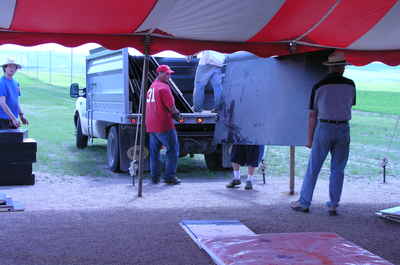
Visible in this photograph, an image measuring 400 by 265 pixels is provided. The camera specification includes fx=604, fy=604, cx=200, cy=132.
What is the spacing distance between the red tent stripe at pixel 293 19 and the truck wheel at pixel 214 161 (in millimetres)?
4558

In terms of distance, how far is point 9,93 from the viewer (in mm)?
9195

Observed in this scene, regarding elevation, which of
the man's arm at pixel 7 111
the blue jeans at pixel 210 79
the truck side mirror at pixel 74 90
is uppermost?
the blue jeans at pixel 210 79

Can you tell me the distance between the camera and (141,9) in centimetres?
645

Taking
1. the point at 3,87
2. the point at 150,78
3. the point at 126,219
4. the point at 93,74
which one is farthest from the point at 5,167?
the point at 93,74

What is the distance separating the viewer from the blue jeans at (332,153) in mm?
7176

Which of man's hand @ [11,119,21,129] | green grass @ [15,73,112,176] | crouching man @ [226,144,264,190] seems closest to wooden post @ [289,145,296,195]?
crouching man @ [226,144,264,190]

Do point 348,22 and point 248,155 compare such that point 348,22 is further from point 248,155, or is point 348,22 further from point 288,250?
point 288,250

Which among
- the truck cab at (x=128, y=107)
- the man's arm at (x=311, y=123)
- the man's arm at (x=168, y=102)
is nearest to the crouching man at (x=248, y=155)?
the man's arm at (x=168, y=102)

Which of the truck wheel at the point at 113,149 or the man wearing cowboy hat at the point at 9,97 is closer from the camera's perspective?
the man wearing cowboy hat at the point at 9,97

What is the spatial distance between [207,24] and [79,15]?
1519mm

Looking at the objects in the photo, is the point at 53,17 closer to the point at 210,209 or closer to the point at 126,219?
the point at 126,219

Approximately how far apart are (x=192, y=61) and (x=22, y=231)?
7.09 metres

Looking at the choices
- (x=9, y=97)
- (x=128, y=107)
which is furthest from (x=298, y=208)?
(x=9, y=97)

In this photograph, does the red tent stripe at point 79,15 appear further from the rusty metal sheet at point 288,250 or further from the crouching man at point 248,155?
the crouching man at point 248,155
